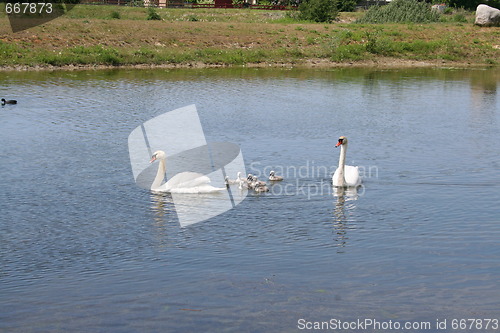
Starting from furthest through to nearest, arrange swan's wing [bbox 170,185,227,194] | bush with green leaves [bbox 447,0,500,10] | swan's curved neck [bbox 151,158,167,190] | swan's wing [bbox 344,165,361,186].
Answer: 1. bush with green leaves [bbox 447,0,500,10]
2. swan's wing [bbox 344,165,361,186]
3. swan's curved neck [bbox 151,158,167,190]
4. swan's wing [bbox 170,185,227,194]

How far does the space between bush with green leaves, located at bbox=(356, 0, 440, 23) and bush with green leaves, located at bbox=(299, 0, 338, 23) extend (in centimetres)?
418

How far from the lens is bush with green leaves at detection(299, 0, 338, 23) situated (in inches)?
2389

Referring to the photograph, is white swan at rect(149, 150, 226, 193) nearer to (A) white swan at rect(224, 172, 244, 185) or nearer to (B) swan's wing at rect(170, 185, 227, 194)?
(B) swan's wing at rect(170, 185, 227, 194)

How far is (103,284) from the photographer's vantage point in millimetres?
10008

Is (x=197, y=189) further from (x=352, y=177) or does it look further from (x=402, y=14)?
(x=402, y=14)

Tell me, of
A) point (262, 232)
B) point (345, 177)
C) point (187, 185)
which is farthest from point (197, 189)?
point (345, 177)

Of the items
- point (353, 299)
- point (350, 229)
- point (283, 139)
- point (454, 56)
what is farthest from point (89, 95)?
point (454, 56)

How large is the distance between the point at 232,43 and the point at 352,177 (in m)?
32.9

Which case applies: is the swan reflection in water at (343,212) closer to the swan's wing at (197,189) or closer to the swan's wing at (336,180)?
the swan's wing at (336,180)

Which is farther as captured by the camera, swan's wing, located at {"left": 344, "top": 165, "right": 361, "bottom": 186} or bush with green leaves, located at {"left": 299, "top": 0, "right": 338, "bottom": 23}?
bush with green leaves, located at {"left": 299, "top": 0, "right": 338, "bottom": 23}

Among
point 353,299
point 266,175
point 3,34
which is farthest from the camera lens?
point 3,34

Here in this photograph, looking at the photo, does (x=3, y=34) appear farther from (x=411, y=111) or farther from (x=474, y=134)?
(x=474, y=134)

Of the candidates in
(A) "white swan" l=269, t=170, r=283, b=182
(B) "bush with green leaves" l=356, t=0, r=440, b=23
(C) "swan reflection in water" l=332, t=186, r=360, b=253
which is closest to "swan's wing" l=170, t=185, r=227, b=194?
(A) "white swan" l=269, t=170, r=283, b=182

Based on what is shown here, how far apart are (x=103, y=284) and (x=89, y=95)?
20.3m
